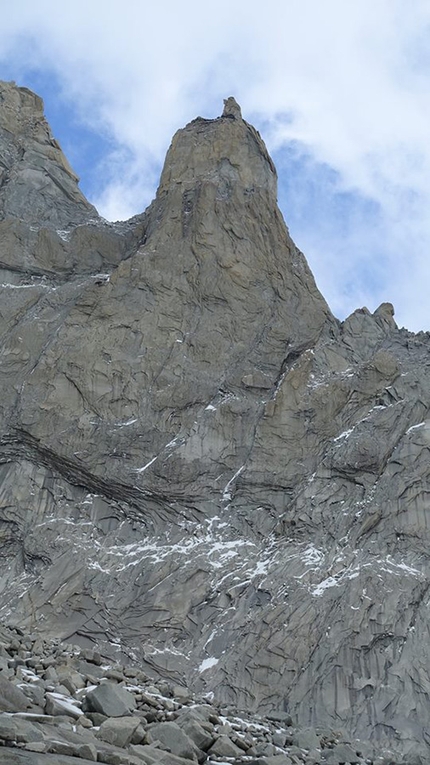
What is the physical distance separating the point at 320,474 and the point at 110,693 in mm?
26777

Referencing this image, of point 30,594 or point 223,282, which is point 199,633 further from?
point 223,282

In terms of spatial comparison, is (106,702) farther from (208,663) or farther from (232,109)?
(232,109)

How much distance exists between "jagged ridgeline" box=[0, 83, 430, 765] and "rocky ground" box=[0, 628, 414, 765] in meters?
15.2

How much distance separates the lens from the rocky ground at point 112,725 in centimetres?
1005

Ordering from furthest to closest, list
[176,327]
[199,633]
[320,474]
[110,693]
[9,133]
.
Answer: [9,133]
[176,327]
[320,474]
[199,633]
[110,693]

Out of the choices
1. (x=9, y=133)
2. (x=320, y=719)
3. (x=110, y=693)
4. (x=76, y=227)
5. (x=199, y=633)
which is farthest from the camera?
(x=9, y=133)

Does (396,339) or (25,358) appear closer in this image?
(25,358)

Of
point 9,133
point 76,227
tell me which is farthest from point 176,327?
point 9,133

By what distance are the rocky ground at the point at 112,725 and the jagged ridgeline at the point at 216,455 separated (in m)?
15.2

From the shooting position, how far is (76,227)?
4747 centimetres

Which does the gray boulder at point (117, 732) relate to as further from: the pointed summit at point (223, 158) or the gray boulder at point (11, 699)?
the pointed summit at point (223, 158)

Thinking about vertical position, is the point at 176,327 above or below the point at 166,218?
below

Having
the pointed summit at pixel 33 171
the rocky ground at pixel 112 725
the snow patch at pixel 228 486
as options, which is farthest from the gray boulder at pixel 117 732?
the pointed summit at pixel 33 171

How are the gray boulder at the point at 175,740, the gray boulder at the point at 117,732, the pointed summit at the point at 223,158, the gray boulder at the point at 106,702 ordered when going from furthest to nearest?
the pointed summit at the point at 223,158
the gray boulder at the point at 106,702
the gray boulder at the point at 175,740
the gray boulder at the point at 117,732
